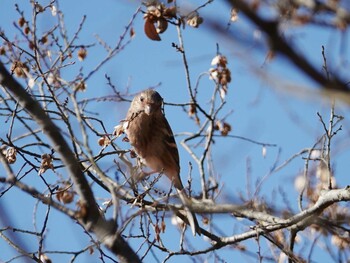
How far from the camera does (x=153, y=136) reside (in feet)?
22.7

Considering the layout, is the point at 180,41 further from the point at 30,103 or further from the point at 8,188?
the point at 30,103

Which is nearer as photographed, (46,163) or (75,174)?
(75,174)

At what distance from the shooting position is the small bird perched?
669 centimetres

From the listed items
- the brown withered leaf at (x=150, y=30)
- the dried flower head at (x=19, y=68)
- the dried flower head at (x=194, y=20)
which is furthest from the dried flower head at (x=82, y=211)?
the dried flower head at (x=19, y=68)

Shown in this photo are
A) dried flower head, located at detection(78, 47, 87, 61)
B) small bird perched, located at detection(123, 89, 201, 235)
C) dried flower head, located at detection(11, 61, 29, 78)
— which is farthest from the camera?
dried flower head, located at detection(78, 47, 87, 61)

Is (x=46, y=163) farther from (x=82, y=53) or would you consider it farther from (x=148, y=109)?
(x=82, y=53)

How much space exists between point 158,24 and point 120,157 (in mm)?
1369

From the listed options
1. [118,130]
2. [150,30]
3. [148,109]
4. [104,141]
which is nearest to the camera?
[104,141]

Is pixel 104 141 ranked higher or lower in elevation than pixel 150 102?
lower

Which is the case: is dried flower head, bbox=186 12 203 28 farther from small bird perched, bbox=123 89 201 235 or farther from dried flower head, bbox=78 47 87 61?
dried flower head, bbox=78 47 87 61

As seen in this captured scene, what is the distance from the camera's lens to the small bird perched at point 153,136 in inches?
263

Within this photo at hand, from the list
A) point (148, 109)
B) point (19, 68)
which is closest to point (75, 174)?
point (19, 68)

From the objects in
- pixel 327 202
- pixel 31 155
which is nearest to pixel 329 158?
pixel 327 202

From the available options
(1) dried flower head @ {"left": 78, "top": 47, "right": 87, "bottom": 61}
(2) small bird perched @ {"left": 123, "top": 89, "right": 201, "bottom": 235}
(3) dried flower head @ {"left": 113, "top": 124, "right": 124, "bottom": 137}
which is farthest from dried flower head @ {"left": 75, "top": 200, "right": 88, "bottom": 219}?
(1) dried flower head @ {"left": 78, "top": 47, "right": 87, "bottom": 61}
